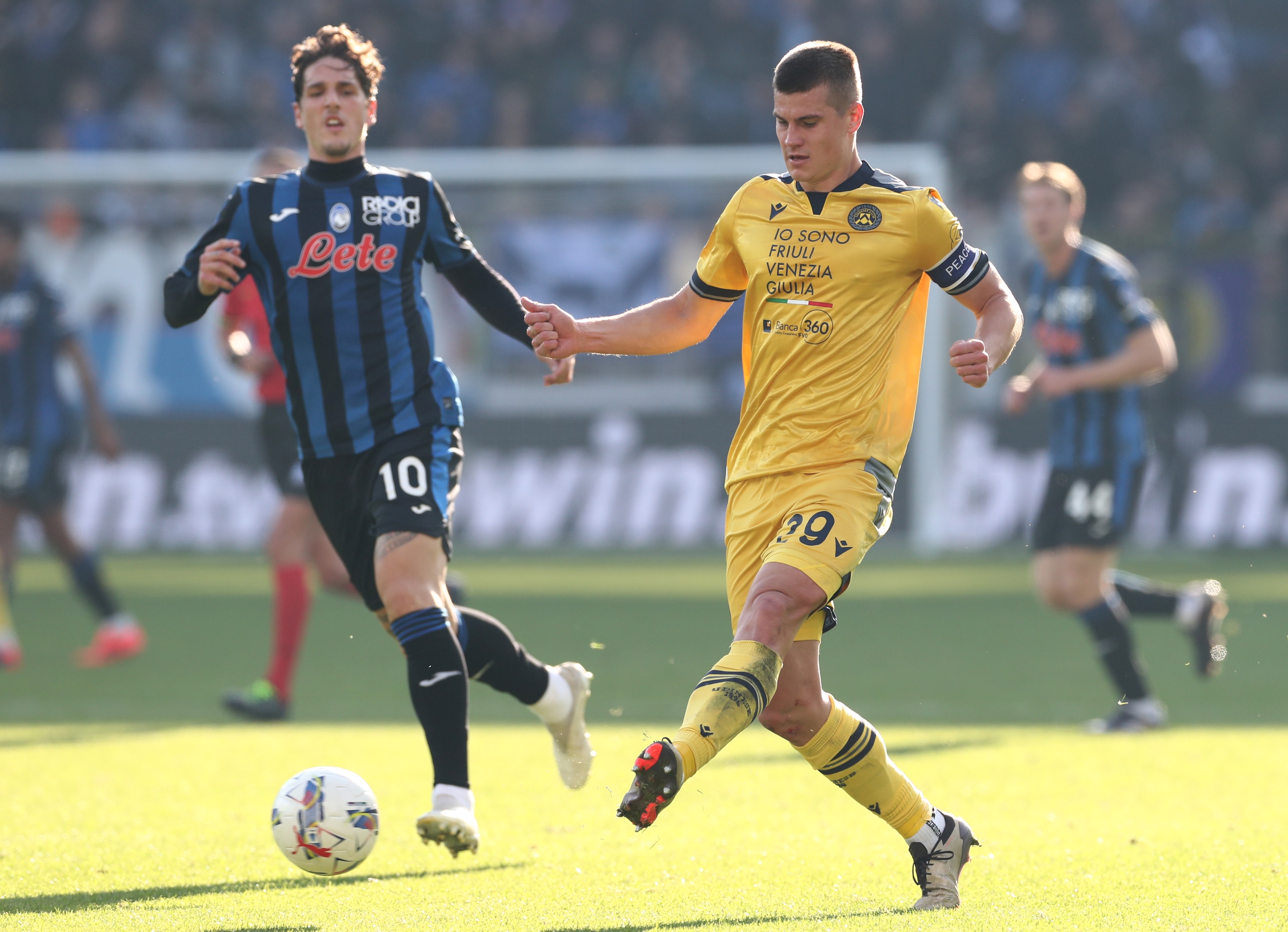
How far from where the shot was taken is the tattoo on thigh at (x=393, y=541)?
4.49 metres

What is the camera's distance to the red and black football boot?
10.7ft

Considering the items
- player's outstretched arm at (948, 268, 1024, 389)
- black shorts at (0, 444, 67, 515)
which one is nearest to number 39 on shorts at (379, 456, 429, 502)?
player's outstretched arm at (948, 268, 1024, 389)

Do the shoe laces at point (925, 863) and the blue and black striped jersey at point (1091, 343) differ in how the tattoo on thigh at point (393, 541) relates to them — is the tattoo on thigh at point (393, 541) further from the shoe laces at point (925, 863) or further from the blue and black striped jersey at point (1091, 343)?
the blue and black striped jersey at point (1091, 343)

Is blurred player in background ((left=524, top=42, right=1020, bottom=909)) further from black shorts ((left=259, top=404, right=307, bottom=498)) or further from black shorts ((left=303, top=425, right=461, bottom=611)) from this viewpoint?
black shorts ((left=259, top=404, right=307, bottom=498))

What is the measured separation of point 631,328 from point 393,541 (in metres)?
0.88

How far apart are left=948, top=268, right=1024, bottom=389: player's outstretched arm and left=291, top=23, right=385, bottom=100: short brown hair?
1.81m

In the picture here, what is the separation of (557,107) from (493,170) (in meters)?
3.44

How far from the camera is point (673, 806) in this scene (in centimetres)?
518

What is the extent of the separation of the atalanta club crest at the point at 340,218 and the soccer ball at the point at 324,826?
5.08 ft

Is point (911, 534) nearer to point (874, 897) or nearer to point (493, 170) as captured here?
point (493, 170)

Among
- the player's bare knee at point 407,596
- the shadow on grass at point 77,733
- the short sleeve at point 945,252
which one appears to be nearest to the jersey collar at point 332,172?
the player's bare knee at point 407,596

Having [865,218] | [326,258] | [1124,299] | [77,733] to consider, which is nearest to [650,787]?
[865,218]

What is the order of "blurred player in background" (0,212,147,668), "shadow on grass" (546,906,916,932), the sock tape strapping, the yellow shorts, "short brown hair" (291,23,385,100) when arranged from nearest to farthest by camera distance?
"shadow on grass" (546,906,916,932), the yellow shorts, the sock tape strapping, "short brown hair" (291,23,385,100), "blurred player in background" (0,212,147,668)

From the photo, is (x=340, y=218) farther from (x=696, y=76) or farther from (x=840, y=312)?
(x=696, y=76)
